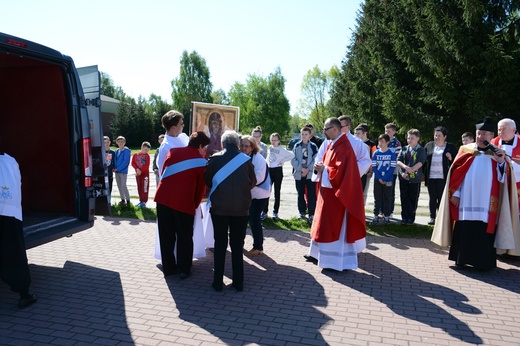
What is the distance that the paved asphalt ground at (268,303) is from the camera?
406 centimetres

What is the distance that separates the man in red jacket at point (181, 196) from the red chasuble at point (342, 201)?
1.72 metres

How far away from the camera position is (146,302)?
487cm

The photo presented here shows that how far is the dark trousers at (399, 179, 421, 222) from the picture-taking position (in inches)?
351

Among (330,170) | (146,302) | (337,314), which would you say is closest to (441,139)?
(330,170)

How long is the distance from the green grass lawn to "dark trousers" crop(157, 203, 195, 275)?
11.3 ft

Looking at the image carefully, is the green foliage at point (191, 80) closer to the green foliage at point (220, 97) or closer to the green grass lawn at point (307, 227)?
the green foliage at point (220, 97)

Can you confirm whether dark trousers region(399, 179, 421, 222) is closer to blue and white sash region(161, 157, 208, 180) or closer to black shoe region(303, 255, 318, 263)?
black shoe region(303, 255, 318, 263)

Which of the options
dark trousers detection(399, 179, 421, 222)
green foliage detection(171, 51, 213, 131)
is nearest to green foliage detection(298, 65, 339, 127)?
green foliage detection(171, 51, 213, 131)

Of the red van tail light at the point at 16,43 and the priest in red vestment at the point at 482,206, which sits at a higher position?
the red van tail light at the point at 16,43

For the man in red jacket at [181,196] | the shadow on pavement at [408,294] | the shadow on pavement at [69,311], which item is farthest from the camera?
the man in red jacket at [181,196]

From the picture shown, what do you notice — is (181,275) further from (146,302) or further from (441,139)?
(441,139)

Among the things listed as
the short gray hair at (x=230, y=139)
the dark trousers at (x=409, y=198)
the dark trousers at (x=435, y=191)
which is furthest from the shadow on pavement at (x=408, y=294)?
the dark trousers at (x=435, y=191)

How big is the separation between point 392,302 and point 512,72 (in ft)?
38.5

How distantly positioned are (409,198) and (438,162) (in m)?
0.90
